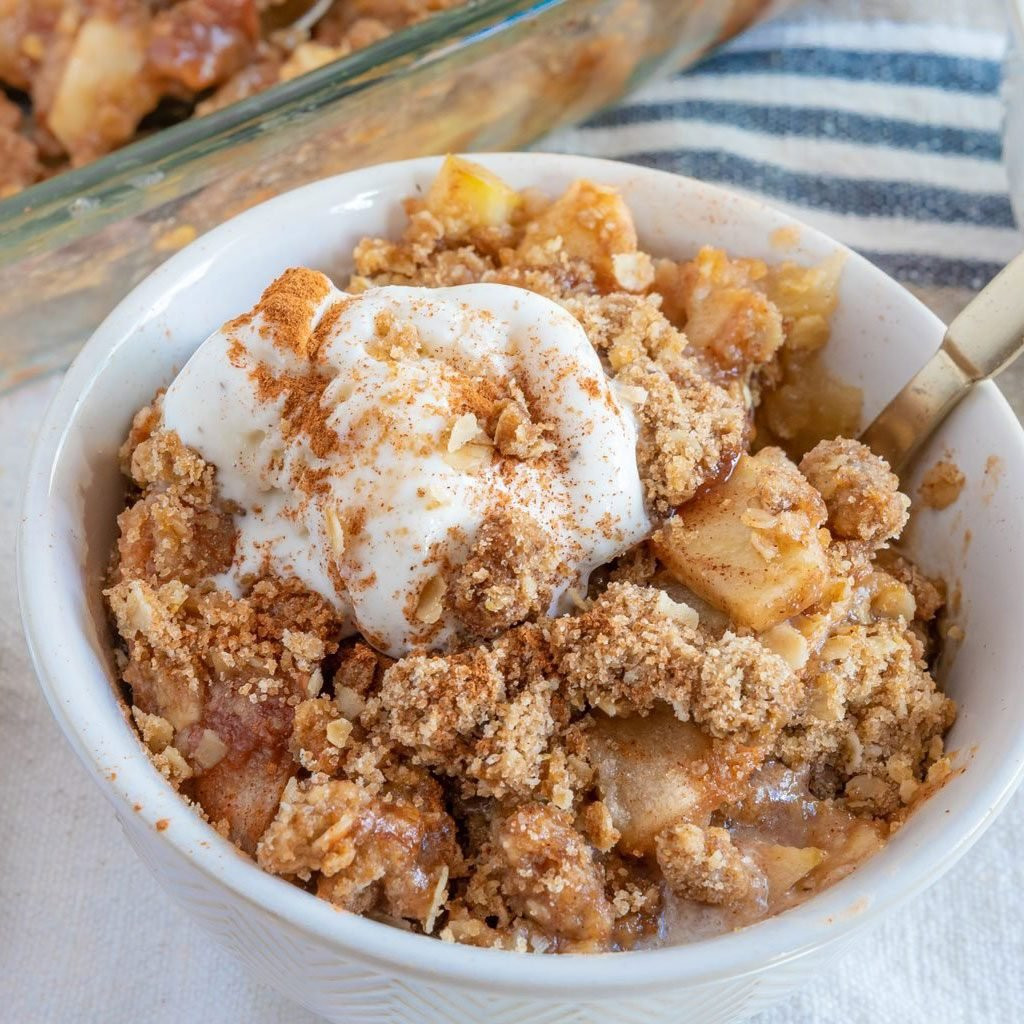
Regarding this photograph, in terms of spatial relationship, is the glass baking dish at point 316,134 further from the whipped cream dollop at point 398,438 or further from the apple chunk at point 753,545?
the apple chunk at point 753,545

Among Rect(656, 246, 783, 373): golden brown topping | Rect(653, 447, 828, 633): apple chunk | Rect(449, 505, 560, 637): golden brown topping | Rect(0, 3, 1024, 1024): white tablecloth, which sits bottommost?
Rect(0, 3, 1024, 1024): white tablecloth

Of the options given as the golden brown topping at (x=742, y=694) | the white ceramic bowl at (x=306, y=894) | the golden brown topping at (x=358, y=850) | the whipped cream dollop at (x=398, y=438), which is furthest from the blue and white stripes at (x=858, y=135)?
the golden brown topping at (x=358, y=850)

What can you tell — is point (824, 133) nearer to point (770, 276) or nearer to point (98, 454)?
point (770, 276)

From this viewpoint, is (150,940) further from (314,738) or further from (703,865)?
(703,865)

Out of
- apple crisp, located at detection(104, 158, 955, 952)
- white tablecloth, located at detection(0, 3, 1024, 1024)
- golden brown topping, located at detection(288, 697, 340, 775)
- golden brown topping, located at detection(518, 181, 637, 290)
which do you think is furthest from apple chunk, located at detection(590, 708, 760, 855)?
golden brown topping, located at detection(518, 181, 637, 290)

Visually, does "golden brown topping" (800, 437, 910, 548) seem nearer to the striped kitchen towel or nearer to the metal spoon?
the metal spoon

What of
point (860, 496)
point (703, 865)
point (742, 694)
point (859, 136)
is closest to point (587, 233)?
point (860, 496)

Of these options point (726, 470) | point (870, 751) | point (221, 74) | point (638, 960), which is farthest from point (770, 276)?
point (221, 74)

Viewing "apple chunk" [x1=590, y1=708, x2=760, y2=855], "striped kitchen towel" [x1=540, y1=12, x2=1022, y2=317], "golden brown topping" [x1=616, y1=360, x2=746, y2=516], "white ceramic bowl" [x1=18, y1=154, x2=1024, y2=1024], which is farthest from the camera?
"striped kitchen towel" [x1=540, y1=12, x2=1022, y2=317]

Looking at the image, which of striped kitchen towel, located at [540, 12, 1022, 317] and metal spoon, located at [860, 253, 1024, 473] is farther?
striped kitchen towel, located at [540, 12, 1022, 317]
